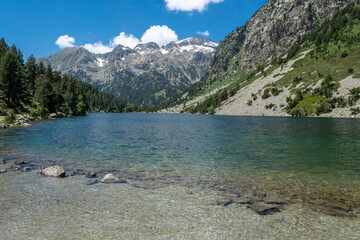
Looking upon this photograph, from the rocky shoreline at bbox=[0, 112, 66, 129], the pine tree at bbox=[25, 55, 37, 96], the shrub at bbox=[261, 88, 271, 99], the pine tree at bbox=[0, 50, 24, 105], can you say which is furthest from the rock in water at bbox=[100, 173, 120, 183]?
the shrub at bbox=[261, 88, 271, 99]

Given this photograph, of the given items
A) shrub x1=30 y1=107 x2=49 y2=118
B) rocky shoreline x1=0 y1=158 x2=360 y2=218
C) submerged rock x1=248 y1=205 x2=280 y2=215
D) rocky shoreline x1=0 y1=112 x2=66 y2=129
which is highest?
shrub x1=30 y1=107 x2=49 y2=118

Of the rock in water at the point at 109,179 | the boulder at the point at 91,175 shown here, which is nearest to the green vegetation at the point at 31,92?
the boulder at the point at 91,175

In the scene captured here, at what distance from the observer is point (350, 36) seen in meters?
165

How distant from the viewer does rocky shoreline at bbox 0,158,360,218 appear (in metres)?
12.0

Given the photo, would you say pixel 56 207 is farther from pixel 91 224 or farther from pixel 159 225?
pixel 159 225

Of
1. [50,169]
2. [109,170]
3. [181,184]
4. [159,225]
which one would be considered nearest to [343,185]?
[181,184]

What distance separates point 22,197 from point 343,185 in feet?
68.9

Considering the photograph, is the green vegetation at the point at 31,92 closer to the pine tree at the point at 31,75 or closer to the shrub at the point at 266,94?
the pine tree at the point at 31,75

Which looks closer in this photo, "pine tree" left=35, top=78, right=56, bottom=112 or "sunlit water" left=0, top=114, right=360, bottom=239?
"sunlit water" left=0, top=114, right=360, bottom=239

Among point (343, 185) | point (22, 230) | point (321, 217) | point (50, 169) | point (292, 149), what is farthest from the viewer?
point (292, 149)

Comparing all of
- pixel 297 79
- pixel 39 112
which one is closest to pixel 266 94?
pixel 297 79

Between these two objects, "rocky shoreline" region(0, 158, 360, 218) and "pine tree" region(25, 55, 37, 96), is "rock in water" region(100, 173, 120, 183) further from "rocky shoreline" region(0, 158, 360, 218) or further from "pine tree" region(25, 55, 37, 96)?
"pine tree" region(25, 55, 37, 96)

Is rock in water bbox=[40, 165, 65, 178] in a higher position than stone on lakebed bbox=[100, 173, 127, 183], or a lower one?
higher

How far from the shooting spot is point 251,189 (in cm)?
1490
